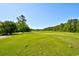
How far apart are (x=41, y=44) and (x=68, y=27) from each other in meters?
0.56

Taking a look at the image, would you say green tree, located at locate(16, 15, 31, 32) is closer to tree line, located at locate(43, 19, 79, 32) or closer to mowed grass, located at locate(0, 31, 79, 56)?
mowed grass, located at locate(0, 31, 79, 56)

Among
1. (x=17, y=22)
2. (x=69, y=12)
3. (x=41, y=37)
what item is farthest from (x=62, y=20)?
(x=17, y=22)

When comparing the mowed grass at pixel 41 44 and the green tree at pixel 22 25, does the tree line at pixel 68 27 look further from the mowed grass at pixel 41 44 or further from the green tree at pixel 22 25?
the green tree at pixel 22 25

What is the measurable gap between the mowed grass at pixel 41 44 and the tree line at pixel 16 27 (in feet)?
0.32

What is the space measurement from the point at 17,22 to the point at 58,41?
29.0 inches

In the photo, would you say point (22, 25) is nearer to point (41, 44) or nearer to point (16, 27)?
point (16, 27)

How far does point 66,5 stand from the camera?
349cm

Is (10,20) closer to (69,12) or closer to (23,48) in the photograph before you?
(23,48)

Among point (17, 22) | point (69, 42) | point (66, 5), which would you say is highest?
point (66, 5)

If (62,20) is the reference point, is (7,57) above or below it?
below

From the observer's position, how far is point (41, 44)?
3.47m

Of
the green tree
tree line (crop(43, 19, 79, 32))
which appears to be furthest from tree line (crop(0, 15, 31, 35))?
tree line (crop(43, 19, 79, 32))

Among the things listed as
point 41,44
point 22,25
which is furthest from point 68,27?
point 22,25

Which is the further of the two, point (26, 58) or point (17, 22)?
point (17, 22)
